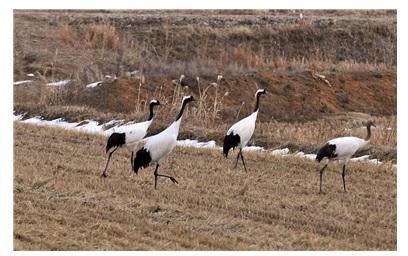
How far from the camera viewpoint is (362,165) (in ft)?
44.9

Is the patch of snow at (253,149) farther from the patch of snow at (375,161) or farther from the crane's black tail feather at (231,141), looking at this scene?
the patch of snow at (375,161)

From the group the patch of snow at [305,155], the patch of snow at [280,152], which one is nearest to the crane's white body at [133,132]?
the patch of snow at [280,152]

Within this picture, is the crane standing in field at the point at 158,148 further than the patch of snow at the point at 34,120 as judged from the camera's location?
No

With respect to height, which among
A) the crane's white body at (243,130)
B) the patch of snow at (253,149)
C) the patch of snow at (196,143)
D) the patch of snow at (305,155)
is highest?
the crane's white body at (243,130)

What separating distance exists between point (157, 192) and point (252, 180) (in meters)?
1.83

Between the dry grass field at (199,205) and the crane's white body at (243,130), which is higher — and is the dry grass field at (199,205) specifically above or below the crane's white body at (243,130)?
below

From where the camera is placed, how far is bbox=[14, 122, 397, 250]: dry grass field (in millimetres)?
8992

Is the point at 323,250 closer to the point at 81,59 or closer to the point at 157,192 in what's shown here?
the point at 157,192

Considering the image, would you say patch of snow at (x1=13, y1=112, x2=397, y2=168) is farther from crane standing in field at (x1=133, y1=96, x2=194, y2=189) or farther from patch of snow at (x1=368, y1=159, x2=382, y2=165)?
crane standing in field at (x1=133, y1=96, x2=194, y2=189)

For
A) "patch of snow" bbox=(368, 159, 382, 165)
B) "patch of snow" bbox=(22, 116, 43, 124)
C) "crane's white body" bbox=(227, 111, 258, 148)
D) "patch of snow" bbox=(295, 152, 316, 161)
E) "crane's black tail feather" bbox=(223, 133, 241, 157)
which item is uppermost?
"crane's white body" bbox=(227, 111, 258, 148)

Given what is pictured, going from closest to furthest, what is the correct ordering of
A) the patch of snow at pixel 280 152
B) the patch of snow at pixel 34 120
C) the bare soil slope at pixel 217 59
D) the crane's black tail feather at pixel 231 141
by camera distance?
the crane's black tail feather at pixel 231 141, the patch of snow at pixel 280 152, the patch of snow at pixel 34 120, the bare soil slope at pixel 217 59

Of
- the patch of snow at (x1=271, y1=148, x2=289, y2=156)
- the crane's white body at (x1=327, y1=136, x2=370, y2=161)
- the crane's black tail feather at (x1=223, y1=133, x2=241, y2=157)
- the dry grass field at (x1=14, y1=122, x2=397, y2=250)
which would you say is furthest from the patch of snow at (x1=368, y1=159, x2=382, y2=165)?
the crane's black tail feather at (x1=223, y1=133, x2=241, y2=157)

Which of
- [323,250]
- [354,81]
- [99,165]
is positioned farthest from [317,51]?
[323,250]

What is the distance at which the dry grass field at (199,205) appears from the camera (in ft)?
29.5
